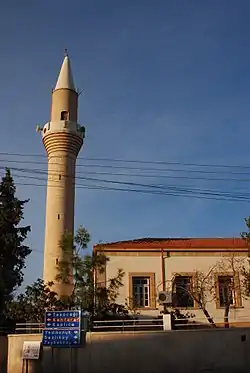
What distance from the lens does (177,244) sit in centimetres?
2972

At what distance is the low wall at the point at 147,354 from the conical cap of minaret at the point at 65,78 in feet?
69.7

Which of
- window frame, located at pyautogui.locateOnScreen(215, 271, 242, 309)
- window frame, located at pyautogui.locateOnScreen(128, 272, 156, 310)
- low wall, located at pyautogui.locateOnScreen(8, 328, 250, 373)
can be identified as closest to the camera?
low wall, located at pyautogui.locateOnScreen(8, 328, 250, 373)

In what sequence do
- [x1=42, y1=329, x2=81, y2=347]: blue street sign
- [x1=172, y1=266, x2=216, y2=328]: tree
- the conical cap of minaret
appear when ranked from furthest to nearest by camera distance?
the conical cap of minaret < [x1=172, y1=266, x2=216, y2=328]: tree < [x1=42, y1=329, x2=81, y2=347]: blue street sign

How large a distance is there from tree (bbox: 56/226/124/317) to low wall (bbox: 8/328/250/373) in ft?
12.9

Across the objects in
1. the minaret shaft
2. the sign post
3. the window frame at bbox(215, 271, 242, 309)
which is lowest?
the sign post

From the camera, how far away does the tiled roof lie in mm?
29047

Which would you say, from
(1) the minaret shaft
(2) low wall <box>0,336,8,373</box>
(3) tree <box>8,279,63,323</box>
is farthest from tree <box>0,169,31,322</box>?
(2) low wall <box>0,336,8,373</box>

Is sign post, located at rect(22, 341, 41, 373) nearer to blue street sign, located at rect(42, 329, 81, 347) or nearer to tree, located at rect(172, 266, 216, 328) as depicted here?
blue street sign, located at rect(42, 329, 81, 347)

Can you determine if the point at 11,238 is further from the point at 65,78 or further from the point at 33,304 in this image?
the point at 65,78

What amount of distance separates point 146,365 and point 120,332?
163 cm

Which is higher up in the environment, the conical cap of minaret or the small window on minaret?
the conical cap of minaret

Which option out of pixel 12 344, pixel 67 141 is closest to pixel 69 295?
pixel 12 344

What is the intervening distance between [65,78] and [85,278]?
18044 mm

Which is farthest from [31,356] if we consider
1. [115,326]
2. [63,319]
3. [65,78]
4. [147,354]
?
Answer: [65,78]
